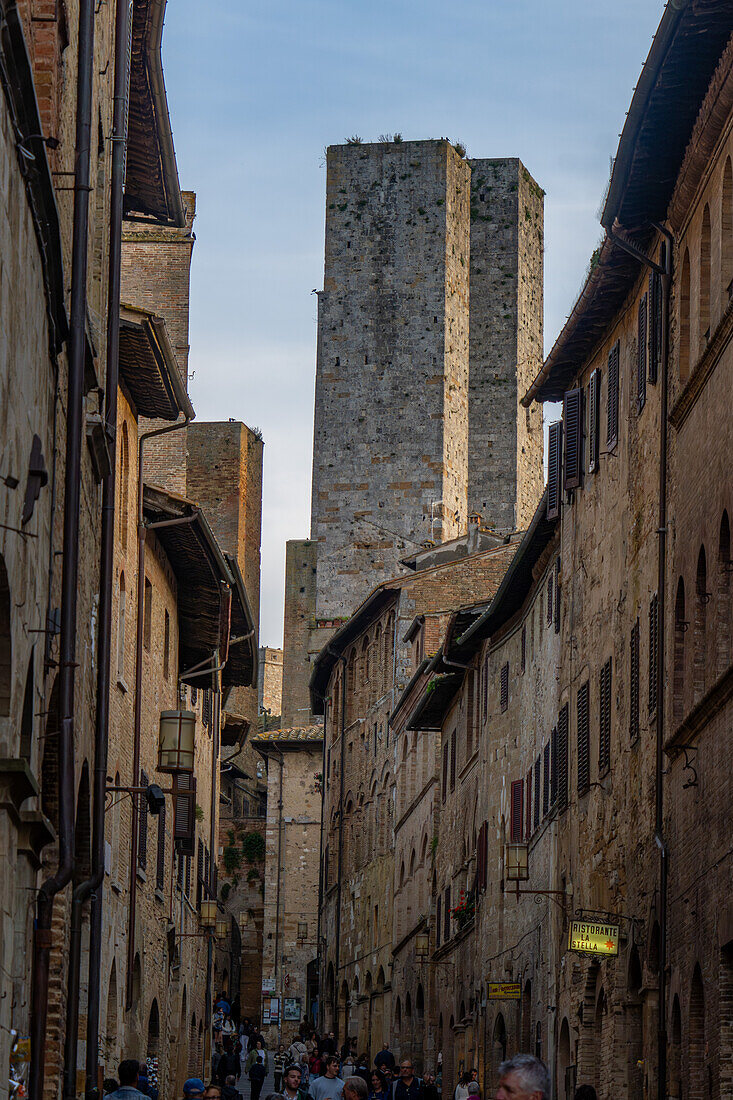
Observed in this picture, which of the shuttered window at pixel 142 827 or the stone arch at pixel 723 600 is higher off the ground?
the stone arch at pixel 723 600

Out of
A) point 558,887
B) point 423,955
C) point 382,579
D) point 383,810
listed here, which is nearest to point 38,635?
point 558,887

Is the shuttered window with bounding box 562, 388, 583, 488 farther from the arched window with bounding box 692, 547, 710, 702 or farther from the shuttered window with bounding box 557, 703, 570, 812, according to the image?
→ the arched window with bounding box 692, 547, 710, 702

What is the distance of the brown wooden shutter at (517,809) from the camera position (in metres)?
28.4

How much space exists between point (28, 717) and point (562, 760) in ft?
45.5

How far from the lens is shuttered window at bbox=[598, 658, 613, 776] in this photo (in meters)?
21.1

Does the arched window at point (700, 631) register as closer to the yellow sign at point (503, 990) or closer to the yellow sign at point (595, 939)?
the yellow sign at point (595, 939)

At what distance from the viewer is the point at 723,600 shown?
15758 millimetres

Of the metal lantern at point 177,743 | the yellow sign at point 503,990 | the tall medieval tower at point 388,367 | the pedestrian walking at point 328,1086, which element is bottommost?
the pedestrian walking at point 328,1086

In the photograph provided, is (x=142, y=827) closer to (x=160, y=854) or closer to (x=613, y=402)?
(x=160, y=854)

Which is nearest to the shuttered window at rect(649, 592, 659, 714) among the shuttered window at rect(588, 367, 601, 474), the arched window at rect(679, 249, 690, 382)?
the arched window at rect(679, 249, 690, 382)

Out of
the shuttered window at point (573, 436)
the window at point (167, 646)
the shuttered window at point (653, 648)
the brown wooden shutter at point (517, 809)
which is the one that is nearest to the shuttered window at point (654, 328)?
the shuttered window at point (653, 648)

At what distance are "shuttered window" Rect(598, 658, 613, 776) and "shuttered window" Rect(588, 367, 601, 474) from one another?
2.69 metres

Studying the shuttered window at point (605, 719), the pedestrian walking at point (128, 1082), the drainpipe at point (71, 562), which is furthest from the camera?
the shuttered window at point (605, 719)

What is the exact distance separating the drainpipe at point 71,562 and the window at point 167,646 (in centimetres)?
1472
